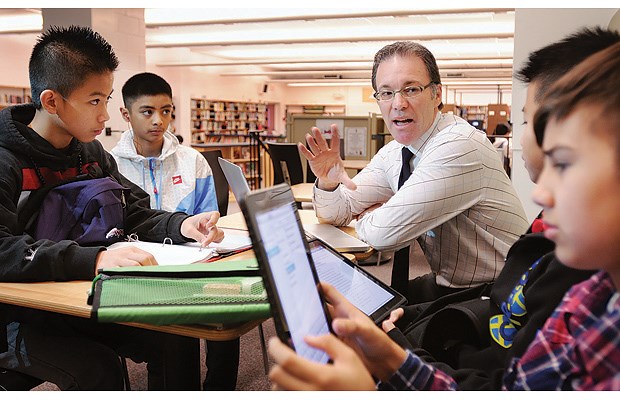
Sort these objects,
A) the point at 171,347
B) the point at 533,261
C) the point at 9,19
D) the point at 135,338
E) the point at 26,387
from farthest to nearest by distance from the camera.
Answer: the point at 9,19
the point at 135,338
the point at 26,387
the point at 171,347
the point at 533,261

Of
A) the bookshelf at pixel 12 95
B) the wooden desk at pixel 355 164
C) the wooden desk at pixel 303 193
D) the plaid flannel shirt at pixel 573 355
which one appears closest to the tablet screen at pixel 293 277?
the plaid flannel shirt at pixel 573 355

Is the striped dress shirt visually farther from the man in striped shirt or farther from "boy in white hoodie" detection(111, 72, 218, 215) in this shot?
"boy in white hoodie" detection(111, 72, 218, 215)

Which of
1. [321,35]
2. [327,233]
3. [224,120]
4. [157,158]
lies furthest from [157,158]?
[224,120]

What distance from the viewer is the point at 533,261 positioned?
3.49 ft

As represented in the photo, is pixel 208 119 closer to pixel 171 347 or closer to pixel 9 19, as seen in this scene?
pixel 9 19

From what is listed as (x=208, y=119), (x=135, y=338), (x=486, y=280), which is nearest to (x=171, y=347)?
(x=135, y=338)

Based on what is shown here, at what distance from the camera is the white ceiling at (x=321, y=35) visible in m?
7.20

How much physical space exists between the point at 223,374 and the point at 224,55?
1152 cm

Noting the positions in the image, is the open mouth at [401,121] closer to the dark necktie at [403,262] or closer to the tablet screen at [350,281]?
the dark necktie at [403,262]

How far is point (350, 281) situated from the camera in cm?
118

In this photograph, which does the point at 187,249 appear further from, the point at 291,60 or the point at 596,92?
the point at 291,60

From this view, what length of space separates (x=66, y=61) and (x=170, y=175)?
1055 mm

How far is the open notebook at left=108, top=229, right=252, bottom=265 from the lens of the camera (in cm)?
139

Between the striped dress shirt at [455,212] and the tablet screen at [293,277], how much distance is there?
911mm
